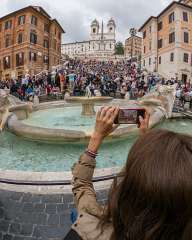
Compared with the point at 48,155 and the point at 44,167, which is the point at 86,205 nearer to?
the point at 44,167

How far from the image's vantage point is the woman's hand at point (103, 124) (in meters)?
1.87

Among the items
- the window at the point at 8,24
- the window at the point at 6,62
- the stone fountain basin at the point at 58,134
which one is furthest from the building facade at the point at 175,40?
the stone fountain basin at the point at 58,134

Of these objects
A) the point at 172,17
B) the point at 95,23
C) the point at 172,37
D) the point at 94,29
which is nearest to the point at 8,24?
the point at 172,17

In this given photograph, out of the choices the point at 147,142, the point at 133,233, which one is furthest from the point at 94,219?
the point at 147,142

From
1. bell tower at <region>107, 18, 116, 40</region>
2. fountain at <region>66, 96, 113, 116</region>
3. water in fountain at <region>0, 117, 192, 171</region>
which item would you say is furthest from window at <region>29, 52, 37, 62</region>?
bell tower at <region>107, 18, 116, 40</region>

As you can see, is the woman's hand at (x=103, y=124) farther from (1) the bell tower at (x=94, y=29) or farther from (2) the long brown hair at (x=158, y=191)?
(1) the bell tower at (x=94, y=29)

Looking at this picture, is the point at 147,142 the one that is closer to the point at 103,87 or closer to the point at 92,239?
the point at 92,239

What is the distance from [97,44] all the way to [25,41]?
399 feet

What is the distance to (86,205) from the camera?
1629 mm

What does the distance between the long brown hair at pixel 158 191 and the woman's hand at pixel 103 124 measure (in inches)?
23.9

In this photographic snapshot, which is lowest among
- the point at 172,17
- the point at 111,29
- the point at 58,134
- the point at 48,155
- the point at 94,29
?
the point at 48,155

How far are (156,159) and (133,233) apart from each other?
0.32 meters

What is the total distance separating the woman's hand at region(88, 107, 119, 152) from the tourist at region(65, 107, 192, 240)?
53 cm

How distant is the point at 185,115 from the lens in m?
14.4
